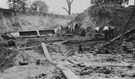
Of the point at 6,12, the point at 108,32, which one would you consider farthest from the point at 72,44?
the point at 6,12

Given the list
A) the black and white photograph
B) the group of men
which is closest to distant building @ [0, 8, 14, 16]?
the black and white photograph

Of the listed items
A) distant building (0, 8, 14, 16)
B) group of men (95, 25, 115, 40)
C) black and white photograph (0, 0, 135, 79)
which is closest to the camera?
black and white photograph (0, 0, 135, 79)

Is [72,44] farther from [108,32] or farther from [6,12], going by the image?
[6,12]

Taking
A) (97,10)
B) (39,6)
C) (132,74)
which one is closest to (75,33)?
(97,10)

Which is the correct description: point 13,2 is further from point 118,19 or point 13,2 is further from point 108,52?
point 108,52

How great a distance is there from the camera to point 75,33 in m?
22.1

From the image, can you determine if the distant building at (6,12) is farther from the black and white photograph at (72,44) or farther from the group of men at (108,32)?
the group of men at (108,32)

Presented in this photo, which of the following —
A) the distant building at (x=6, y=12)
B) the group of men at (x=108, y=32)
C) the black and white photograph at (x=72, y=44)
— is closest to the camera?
the black and white photograph at (x=72, y=44)

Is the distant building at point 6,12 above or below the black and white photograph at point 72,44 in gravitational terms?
above

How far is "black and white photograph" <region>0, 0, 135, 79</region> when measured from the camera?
7.32 meters

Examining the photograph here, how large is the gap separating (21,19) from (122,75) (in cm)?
2504

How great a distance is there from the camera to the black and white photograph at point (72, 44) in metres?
7.32

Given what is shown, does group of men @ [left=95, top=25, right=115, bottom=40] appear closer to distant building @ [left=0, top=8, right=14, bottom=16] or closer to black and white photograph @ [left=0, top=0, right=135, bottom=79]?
black and white photograph @ [left=0, top=0, right=135, bottom=79]

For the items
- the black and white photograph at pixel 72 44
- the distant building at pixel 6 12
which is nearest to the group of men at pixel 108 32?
the black and white photograph at pixel 72 44
